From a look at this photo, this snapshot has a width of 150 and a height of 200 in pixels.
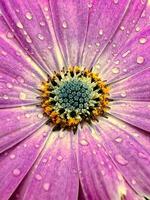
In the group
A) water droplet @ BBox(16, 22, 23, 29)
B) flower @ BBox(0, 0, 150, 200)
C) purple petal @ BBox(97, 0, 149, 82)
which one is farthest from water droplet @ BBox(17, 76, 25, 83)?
purple petal @ BBox(97, 0, 149, 82)

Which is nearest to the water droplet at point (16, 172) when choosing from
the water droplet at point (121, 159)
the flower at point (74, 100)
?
the flower at point (74, 100)

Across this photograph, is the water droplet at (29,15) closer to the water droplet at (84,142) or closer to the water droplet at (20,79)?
the water droplet at (20,79)

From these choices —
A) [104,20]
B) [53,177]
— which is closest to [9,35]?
[104,20]

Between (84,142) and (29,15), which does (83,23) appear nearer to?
(29,15)

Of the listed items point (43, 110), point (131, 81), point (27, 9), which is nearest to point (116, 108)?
point (131, 81)

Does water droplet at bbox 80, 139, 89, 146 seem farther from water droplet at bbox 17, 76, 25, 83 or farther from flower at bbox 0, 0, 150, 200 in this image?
water droplet at bbox 17, 76, 25, 83
